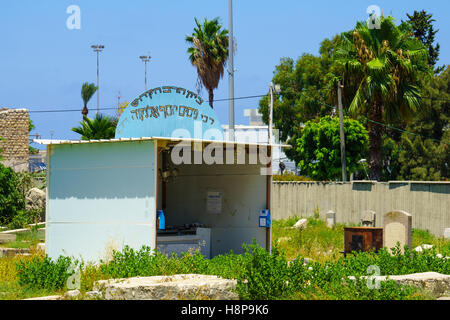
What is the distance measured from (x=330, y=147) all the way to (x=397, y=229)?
21303 millimetres

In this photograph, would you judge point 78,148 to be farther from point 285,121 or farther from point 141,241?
point 285,121

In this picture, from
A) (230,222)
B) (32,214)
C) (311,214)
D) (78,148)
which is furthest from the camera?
(311,214)

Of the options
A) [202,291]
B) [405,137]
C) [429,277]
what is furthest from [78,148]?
[405,137]

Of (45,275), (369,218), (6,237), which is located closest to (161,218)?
(45,275)

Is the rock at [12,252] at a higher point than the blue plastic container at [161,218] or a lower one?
lower

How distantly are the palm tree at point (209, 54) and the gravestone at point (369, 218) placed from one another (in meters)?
20.9

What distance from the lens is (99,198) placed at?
1338 cm

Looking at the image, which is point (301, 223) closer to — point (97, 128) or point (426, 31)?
point (97, 128)

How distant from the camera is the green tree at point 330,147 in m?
37.5

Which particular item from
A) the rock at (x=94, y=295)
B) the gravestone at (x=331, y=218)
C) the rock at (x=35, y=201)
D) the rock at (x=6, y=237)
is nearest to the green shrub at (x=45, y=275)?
the rock at (x=94, y=295)

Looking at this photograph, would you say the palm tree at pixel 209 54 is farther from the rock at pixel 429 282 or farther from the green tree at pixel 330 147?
the rock at pixel 429 282

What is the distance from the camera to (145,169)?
1291cm

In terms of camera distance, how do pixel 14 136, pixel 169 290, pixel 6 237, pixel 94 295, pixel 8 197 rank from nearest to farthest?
pixel 169 290, pixel 94 295, pixel 6 237, pixel 8 197, pixel 14 136

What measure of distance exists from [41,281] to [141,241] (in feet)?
6.97
